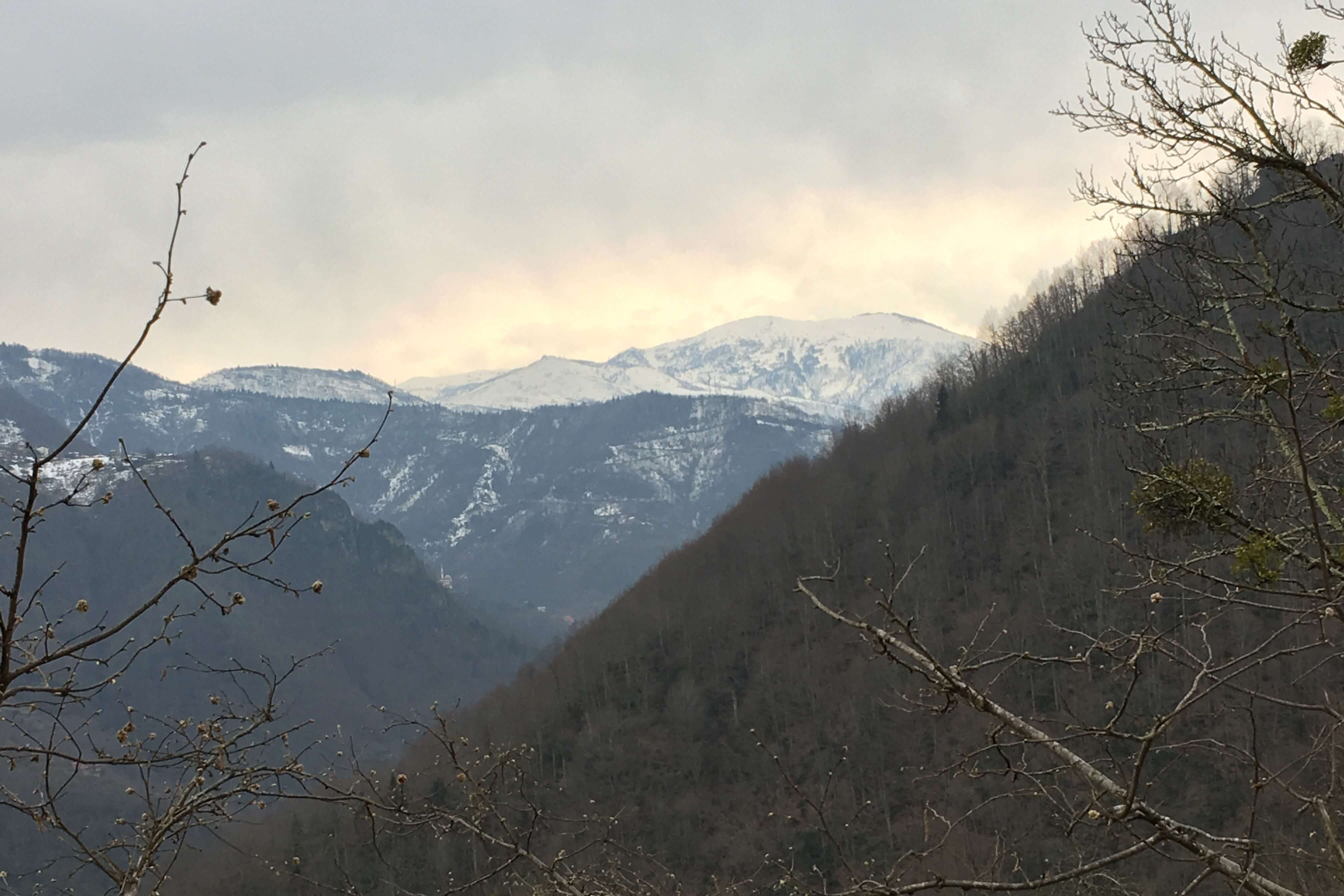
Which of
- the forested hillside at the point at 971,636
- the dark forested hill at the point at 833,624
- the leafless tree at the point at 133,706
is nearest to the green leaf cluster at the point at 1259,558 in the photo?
the forested hillside at the point at 971,636

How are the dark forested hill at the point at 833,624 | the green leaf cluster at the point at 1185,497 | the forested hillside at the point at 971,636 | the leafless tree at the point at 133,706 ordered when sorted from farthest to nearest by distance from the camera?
1. the dark forested hill at the point at 833,624
2. the green leaf cluster at the point at 1185,497
3. the forested hillside at the point at 971,636
4. the leafless tree at the point at 133,706

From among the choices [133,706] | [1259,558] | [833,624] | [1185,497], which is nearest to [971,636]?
[833,624]

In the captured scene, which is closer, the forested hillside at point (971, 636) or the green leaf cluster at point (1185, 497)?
the forested hillside at point (971, 636)

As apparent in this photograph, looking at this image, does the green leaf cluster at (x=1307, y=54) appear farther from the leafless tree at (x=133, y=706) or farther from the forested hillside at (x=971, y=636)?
the leafless tree at (x=133, y=706)

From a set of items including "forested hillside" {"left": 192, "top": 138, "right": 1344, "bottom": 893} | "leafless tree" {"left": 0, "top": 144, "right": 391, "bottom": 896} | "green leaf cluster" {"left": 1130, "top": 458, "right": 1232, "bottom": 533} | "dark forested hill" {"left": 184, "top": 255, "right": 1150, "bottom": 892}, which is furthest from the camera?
"dark forested hill" {"left": 184, "top": 255, "right": 1150, "bottom": 892}

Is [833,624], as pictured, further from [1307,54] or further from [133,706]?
[133,706]

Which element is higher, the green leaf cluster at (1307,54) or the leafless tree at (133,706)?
the green leaf cluster at (1307,54)

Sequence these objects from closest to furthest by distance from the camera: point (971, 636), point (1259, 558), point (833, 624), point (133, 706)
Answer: point (133, 706), point (1259, 558), point (971, 636), point (833, 624)

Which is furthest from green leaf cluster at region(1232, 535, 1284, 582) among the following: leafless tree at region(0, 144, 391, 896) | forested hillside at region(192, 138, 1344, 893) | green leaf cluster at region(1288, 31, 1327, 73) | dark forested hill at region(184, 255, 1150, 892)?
dark forested hill at region(184, 255, 1150, 892)

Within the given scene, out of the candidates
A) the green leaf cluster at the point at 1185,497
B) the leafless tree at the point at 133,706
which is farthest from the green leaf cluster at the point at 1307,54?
the leafless tree at the point at 133,706

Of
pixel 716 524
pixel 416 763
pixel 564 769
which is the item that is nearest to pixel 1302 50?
pixel 564 769

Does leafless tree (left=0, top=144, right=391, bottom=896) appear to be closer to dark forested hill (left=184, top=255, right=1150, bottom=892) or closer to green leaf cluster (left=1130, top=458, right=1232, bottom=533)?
green leaf cluster (left=1130, top=458, right=1232, bottom=533)

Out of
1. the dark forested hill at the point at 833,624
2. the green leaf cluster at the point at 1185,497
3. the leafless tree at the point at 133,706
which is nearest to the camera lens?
the leafless tree at the point at 133,706

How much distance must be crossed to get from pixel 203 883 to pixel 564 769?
29.9 meters
